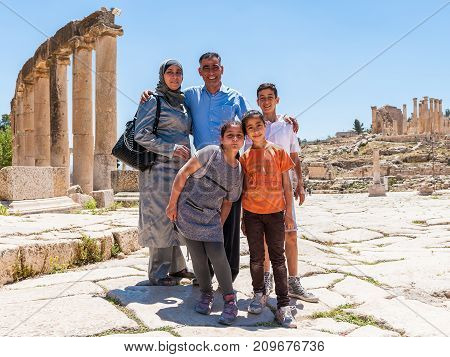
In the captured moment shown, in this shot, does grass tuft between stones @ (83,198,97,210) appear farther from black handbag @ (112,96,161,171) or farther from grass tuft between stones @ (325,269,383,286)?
grass tuft between stones @ (325,269,383,286)

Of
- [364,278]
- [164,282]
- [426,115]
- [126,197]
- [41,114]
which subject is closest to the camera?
[164,282]

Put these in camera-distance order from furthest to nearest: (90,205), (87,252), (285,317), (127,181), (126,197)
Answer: (90,205), (127,181), (126,197), (87,252), (285,317)

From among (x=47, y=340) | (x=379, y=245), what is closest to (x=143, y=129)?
(x=47, y=340)

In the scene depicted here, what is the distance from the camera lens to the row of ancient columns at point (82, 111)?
15508 millimetres

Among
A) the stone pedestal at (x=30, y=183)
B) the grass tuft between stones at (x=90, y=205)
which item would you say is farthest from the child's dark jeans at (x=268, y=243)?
the grass tuft between stones at (x=90, y=205)

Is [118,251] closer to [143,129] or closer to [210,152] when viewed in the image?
[143,129]

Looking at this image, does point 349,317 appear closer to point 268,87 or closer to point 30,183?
point 268,87

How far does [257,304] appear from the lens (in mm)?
3395

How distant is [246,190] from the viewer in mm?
3484

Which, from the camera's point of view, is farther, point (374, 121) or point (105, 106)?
point (374, 121)

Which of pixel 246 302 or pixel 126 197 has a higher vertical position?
pixel 126 197

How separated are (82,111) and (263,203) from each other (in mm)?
14874

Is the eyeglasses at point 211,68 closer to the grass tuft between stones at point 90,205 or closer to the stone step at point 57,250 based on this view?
the stone step at point 57,250

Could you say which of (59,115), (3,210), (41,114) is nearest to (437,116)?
(41,114)
